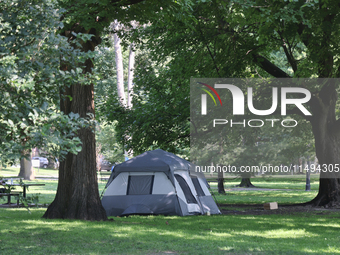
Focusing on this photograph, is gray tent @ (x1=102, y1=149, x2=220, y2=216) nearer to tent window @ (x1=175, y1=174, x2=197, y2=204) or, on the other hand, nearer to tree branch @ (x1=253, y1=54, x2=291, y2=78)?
tent window @ (x1=175, y1=174, x2=197, y2=204)

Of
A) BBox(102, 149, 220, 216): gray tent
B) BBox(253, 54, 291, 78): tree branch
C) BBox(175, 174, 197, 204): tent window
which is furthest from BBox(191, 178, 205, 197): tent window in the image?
BBox(253, 54, 291, 78): tree branch

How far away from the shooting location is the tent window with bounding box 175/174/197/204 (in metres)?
15.7

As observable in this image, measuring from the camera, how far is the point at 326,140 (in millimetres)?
19469

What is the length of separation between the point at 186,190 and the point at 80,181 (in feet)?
14.3

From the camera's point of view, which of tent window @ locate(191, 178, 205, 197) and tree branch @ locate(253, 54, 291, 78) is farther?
tree branch @ locate(253, 54, 291, 78)

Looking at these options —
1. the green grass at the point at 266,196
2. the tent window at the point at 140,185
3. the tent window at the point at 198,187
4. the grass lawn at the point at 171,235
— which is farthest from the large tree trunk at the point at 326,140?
the tent window at the point at 140,185

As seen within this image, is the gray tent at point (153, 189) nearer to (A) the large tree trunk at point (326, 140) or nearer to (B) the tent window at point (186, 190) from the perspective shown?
(B) the tent window at point (186, 190)

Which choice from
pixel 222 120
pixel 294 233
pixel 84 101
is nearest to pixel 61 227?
pixel 84 101

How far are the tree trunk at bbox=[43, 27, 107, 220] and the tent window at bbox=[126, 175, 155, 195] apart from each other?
2.72m

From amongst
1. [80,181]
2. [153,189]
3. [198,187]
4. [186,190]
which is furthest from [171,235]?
[198,187]

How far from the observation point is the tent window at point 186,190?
51.5 ft

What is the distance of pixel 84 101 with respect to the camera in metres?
12.9

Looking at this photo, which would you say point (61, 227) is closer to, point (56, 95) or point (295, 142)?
point (56, 95)

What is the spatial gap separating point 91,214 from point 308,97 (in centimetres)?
1120
